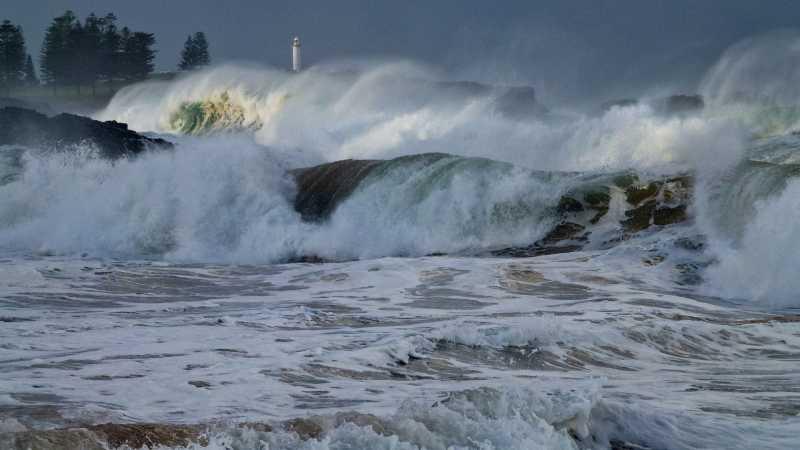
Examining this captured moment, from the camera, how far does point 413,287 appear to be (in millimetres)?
13844

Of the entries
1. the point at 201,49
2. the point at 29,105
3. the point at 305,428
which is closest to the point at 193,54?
the point at 201,49

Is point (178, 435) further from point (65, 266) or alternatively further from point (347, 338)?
point (65, 266)

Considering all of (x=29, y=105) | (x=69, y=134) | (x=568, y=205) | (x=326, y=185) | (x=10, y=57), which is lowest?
(x=568, y=205)

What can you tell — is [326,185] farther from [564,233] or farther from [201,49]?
[201,49]

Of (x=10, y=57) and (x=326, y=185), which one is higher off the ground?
(x=10, y=57)

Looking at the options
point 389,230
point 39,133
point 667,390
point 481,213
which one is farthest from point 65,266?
point 39,133

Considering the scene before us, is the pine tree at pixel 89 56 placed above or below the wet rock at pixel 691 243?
above

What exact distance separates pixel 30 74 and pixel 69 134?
195 ft

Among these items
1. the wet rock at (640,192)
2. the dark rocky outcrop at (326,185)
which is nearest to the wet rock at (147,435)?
the wet rock at (640,192)

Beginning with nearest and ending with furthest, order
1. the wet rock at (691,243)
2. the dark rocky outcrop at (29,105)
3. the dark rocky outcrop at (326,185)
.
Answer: the wet rock at (691,243)
the dark rocky outcrop at (326,185)
the dark rocky outcrop at (29,105)

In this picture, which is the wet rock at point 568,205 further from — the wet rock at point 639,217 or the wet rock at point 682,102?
the wet rock at point 682,102

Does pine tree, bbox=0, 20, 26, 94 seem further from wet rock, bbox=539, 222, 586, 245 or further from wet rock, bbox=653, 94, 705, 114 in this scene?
wet rock, bbox=539, 222, 586, 245

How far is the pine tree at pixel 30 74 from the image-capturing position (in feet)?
275

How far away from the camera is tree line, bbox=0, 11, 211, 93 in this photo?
81750 millimetres
